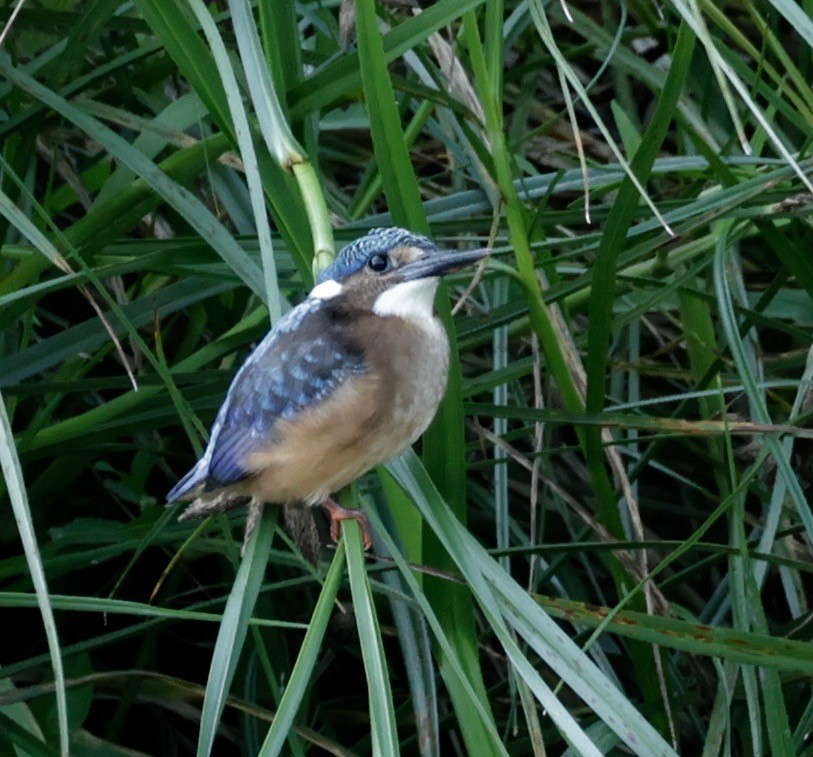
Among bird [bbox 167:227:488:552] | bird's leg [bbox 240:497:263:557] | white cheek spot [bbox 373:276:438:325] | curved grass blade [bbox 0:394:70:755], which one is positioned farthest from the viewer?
white cheek spot [bbox 373:276:438:325]

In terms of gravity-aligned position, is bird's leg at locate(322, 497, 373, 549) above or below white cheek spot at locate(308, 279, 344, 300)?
below

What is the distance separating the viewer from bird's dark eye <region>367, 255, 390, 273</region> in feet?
5.27

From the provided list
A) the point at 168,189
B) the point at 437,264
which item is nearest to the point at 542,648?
the point at 437,264

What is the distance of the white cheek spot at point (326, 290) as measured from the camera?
4.86 feet

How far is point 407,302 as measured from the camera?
1677 mm

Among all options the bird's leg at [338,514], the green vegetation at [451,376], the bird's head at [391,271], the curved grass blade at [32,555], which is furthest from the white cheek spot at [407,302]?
the curved grass blade at [32,555]

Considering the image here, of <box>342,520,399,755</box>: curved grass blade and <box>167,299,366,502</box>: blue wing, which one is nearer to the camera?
<box>342,520,399,755</box>: curved grass blade

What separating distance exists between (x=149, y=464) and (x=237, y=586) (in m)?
1.13

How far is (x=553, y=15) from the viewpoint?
266cm

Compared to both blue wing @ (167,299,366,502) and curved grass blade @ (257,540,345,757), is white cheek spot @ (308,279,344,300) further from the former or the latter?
curved grass blade @ (257,540,345,757)

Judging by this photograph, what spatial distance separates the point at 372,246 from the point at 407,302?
0.11 m

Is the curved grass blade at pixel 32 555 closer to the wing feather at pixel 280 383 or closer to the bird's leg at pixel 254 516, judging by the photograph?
the bird's leg at pixel 254 516

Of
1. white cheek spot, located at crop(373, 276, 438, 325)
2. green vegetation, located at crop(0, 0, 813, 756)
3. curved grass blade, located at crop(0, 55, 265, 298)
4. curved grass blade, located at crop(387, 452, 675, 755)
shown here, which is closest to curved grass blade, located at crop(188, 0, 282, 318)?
green vegetation, located at crop(0, 0, 813, 756)

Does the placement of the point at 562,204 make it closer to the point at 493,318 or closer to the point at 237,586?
the point at 493,318
